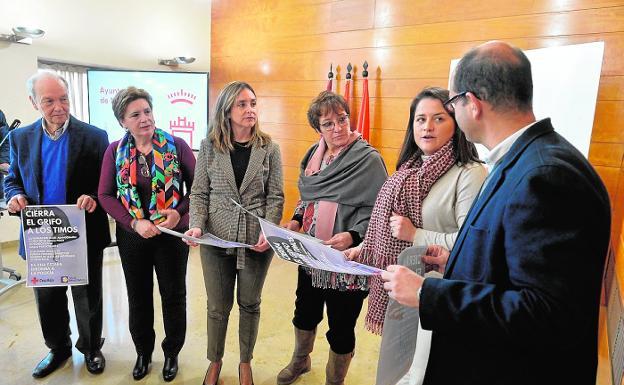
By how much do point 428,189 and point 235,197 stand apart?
854 mm

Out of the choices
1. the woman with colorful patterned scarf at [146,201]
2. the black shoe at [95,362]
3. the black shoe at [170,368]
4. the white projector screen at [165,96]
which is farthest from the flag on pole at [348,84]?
the black shoe at [95,362]

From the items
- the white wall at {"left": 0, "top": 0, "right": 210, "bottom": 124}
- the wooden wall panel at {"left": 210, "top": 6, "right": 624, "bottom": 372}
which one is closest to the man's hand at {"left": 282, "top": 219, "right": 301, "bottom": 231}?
the wooden wall panel at {"left": 210, "top": 6, "right": 624, "bottom": 372}

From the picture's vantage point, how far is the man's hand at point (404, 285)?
2.73 feet

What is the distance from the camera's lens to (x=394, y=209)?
1373mm

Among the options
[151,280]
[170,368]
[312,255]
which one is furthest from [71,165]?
[312,255]

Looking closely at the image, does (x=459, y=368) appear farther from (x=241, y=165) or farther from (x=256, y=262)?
(x=241, y=165)

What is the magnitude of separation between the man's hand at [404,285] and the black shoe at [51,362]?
2.04 meters

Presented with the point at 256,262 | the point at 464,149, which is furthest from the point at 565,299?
the point at 256,262

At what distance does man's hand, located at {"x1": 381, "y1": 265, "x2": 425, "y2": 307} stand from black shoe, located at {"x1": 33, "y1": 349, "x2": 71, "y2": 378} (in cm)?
204

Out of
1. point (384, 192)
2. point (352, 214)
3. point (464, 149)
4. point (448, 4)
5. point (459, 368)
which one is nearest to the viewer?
point (459, 368)

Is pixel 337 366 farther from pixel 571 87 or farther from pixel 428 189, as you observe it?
pixel 571 87

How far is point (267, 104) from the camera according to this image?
13.7 feet

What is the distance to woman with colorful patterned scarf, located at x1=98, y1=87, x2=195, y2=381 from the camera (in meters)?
1.81

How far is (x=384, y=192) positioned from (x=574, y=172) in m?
0.80
